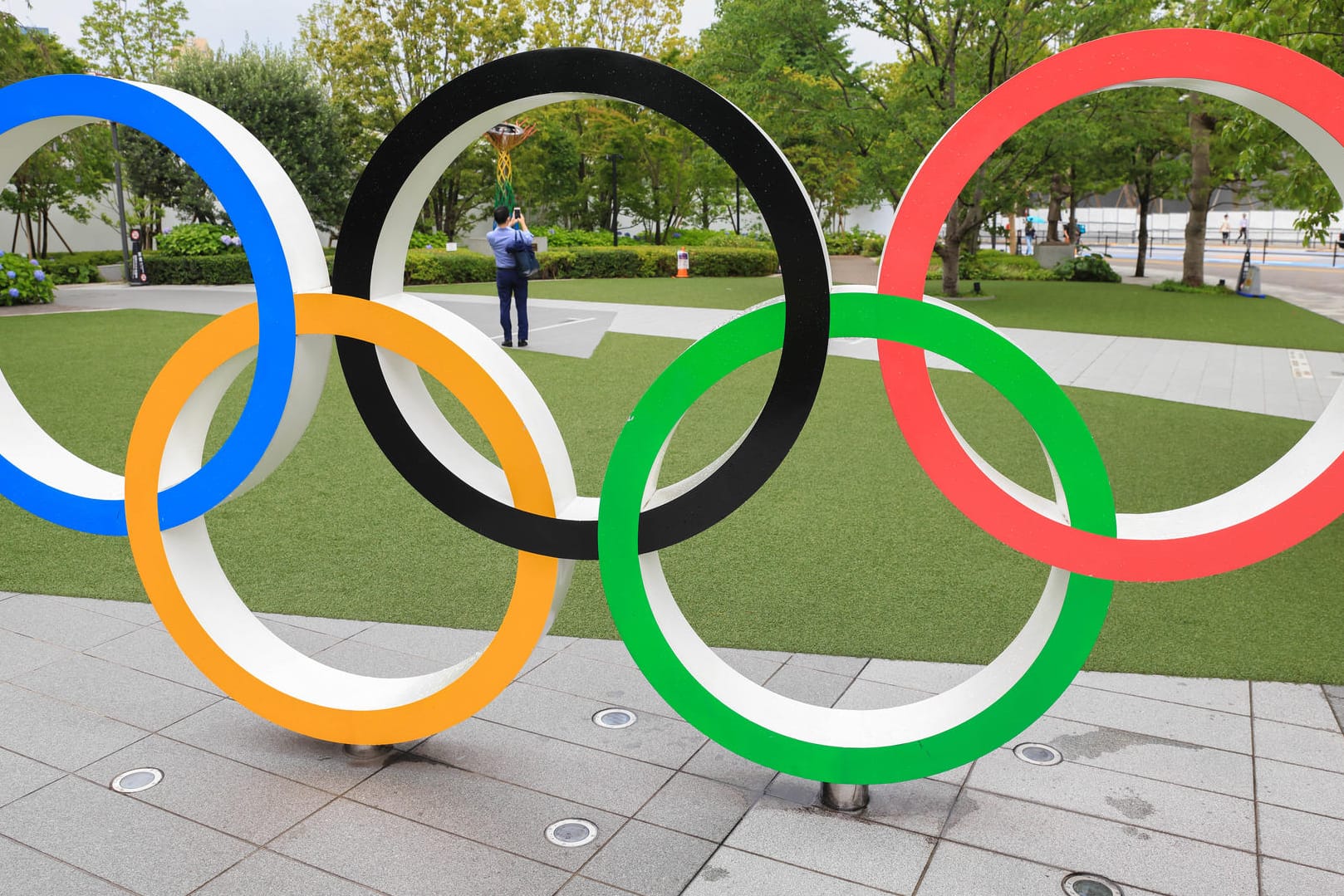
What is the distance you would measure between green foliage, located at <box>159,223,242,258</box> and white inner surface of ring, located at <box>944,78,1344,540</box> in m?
27.0

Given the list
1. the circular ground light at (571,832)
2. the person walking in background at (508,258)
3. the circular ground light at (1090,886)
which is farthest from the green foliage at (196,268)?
the circular ground light at (1090,886)

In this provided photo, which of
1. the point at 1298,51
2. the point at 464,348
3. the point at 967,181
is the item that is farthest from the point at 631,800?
the point at 1298,51

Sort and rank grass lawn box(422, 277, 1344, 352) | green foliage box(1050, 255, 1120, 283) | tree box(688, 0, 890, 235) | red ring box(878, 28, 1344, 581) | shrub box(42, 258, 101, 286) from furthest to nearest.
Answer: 1. green foliage box(1050, 255, 1120, 283)
2. shrub box(42, 258, 101, 286)
3. tree box(688, 0, 890, 235)
4. grass lawn box(422, 277, 1344, 352)
5. red ring box(878, 28, 1344, 581)

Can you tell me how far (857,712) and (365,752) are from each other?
7.25 ft

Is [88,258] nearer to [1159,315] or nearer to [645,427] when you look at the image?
[1159,315]

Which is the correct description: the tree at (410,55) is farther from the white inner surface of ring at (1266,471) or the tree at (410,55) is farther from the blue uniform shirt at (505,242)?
the white inner surface of ring at (1266,471)

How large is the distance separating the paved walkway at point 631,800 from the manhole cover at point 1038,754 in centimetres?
5

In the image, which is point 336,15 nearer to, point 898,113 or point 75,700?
point 898,113

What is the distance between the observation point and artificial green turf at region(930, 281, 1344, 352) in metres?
18.3

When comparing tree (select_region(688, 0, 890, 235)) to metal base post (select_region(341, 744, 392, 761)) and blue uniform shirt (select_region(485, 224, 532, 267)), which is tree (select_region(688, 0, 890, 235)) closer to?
blue uniform shirt (select_region(485, 224, 532, 267))

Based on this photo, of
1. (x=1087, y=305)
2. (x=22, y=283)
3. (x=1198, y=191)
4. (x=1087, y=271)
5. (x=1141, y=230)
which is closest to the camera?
(x=22, y=283)

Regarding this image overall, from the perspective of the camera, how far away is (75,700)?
5.22 metres

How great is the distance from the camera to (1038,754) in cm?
472

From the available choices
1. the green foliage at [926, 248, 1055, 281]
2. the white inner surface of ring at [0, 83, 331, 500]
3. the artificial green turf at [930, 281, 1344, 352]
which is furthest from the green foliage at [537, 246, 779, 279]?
the white inner surface of ring at [0, 83, 331, 500]
